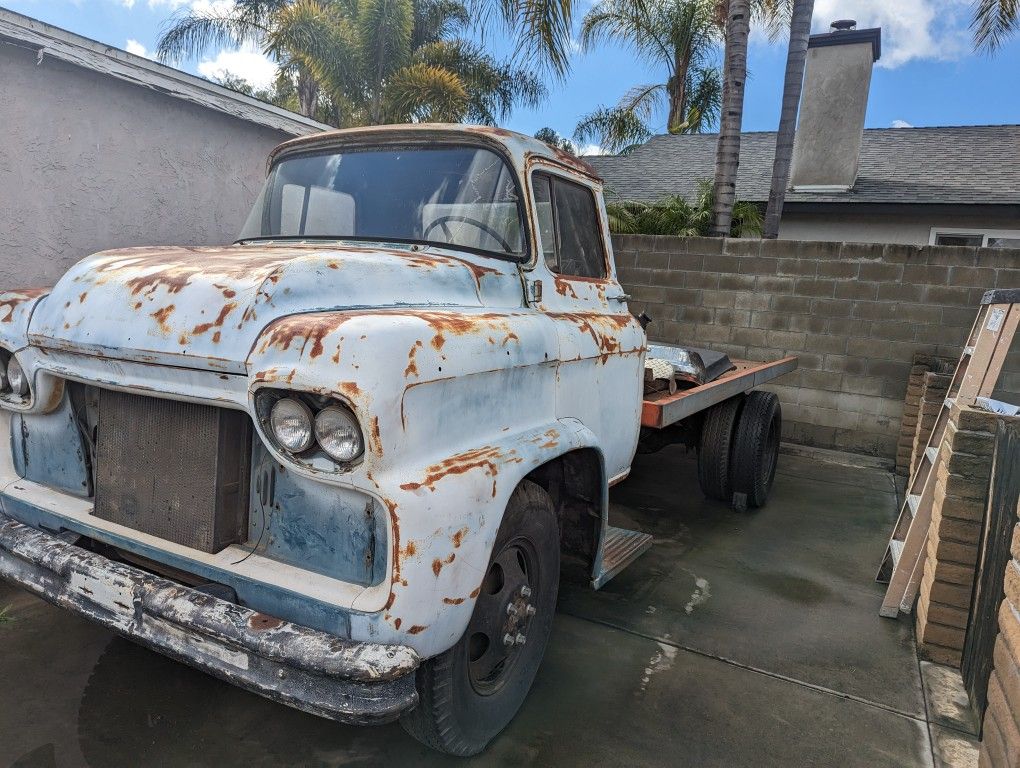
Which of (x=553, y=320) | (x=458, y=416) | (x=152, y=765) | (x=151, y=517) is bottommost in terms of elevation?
(x=152, y=765)

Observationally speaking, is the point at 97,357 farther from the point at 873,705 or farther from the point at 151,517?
the point at 873,705

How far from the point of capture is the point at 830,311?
674 cm

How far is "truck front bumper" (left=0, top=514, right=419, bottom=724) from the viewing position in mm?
1746

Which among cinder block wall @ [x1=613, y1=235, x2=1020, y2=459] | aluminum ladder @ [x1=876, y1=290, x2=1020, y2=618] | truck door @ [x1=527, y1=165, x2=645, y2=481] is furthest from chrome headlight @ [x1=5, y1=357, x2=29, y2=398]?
cinder block wall @ [x1=613, y1=235, x2=1020, y2=459]

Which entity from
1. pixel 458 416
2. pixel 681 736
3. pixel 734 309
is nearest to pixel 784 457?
pixel 734 309

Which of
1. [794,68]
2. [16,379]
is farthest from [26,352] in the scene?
[794,68]

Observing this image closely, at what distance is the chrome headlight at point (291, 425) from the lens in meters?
1.82

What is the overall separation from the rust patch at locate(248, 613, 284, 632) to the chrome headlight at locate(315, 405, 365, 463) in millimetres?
453

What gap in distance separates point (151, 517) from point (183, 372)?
0.48 m

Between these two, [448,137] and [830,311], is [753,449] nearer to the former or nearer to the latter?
[830,311]

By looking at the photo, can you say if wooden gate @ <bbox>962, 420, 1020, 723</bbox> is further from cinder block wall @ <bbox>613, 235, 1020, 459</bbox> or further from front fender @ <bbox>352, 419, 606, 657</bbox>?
cinder block wall @ <bbox>613, 235, 1020, 459</bbox>

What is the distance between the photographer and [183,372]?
6.46ft

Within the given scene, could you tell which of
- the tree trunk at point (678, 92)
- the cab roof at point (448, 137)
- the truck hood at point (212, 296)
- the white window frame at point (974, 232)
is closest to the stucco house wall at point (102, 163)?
the cab roof at point (448, 137)

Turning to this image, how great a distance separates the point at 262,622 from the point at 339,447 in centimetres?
49
